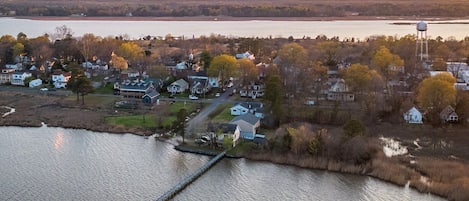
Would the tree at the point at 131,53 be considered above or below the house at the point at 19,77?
above

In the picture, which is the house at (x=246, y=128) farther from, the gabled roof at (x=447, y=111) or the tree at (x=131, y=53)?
the tree at (x=131, y=53)

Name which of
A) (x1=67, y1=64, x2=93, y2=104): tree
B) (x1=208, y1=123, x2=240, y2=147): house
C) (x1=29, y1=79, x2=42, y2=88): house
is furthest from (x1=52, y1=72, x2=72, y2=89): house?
(x1=208, y1=123, x2=240, y2=147): house

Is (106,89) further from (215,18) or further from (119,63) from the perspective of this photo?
(215,18)

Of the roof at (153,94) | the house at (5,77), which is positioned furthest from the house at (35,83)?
the roof at (153,94)

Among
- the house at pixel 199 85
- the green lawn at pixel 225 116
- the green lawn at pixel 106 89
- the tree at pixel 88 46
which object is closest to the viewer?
the green lawn at pixel 225 116

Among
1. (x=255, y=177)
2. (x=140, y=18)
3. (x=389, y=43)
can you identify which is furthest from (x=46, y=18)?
(x=255, y=177)

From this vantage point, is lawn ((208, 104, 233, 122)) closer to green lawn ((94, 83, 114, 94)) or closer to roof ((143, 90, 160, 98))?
roof ((143, 90, 160, 98))

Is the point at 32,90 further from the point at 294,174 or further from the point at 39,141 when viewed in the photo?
the point at 294,174
